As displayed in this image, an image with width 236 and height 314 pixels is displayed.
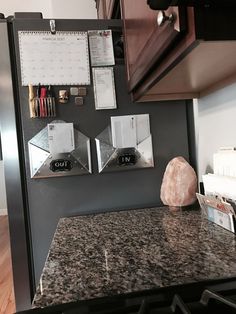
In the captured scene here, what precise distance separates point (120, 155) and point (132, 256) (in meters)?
0.55

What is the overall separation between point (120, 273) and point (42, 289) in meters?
0.15

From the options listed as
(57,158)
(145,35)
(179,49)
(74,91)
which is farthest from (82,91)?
(179,49)

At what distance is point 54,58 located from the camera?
3.61 ft

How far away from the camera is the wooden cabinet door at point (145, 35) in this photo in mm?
549

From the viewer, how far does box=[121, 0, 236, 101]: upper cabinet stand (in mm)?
506

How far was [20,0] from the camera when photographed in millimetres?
2920

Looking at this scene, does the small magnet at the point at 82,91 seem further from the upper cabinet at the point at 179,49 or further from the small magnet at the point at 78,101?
the upper cabinet at the point at 179,49

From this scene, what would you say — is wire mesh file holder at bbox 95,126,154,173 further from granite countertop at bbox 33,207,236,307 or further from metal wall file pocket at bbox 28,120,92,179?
granite countertop at bbox 33,207,236,307

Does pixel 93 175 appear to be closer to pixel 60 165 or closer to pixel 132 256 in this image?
pixel 60 165

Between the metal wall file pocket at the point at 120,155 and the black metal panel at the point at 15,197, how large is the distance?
324 millimetres

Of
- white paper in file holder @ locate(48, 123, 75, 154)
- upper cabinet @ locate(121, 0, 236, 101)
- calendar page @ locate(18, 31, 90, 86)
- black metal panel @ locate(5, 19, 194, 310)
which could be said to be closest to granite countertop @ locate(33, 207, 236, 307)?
black metal panel @ locate(5, 19, 194, 310)

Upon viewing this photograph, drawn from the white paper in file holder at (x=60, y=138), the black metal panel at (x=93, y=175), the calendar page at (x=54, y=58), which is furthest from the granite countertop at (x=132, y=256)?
the calendar page at (x=54, y=58)

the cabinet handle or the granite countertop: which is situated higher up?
the cabinet handle

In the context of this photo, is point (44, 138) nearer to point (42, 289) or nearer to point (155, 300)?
point (42, 289)
